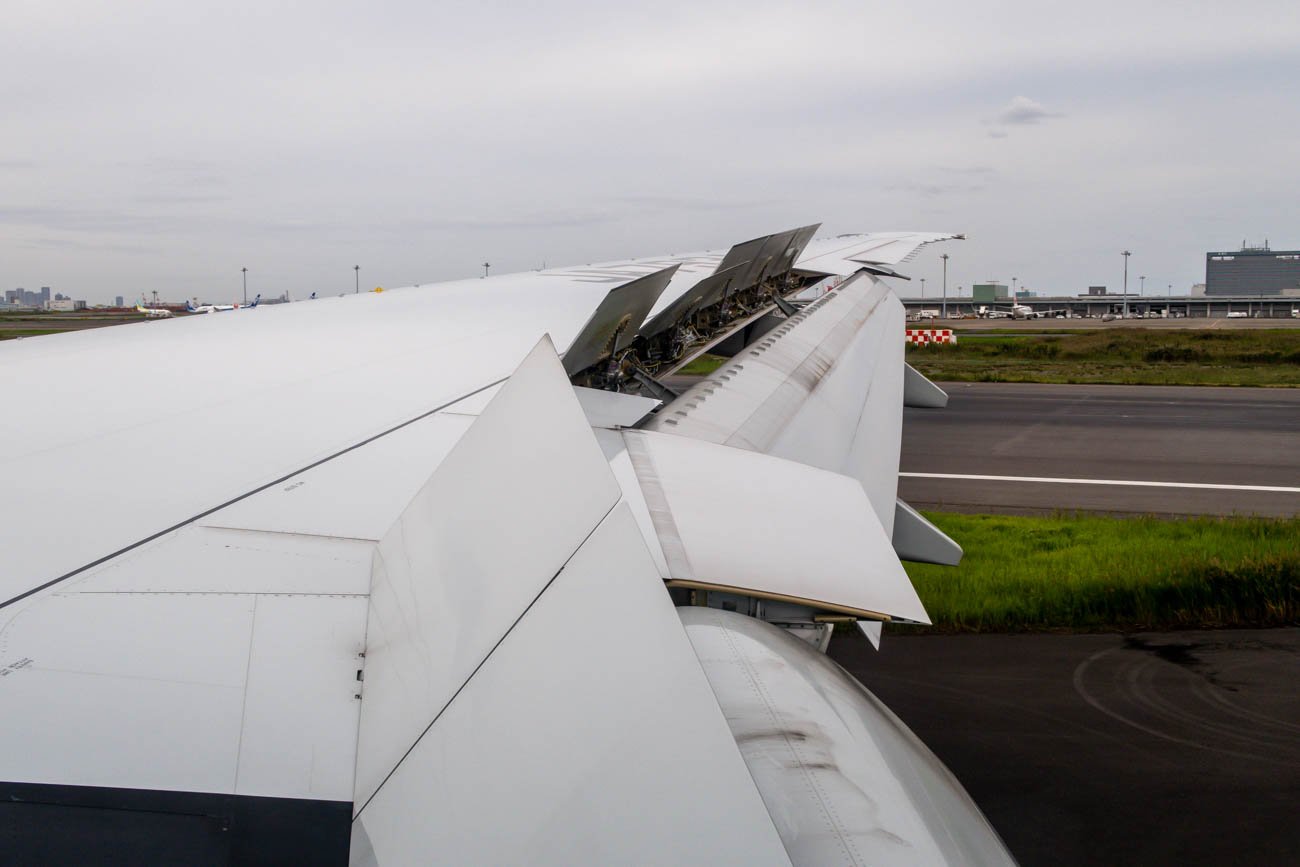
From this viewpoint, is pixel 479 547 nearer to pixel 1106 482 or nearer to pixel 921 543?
pixel 921 543

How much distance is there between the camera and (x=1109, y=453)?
18.1 meters

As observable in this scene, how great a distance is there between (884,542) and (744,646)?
717mm

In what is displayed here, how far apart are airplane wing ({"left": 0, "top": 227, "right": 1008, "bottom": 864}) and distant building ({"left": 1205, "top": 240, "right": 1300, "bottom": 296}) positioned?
183823mm

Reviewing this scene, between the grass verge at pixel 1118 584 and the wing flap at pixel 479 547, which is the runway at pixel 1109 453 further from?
the wing flap at pixel 479 547

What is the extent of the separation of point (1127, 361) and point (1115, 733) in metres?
34.8

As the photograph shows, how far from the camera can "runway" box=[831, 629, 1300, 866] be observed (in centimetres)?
541

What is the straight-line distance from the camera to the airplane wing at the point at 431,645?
5.56ft

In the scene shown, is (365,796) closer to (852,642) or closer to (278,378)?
(278,378)

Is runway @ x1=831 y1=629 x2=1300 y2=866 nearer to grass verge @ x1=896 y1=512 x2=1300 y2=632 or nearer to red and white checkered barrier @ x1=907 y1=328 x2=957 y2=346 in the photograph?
grass verge @ x1=896 y1=512 x2=1300 y2=632

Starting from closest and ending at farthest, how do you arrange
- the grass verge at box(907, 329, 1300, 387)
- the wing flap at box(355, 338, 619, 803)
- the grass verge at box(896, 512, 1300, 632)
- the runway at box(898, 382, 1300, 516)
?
the wing flap at box(355, 338, 619, 803) → the grass verge at box(896, 512, 1300, 632) → the runway at box(898, 382, 1300, 516) → the grass verge at box(907, 329, 1300, 387)

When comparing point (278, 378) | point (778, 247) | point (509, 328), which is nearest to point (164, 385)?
point (278, 378)

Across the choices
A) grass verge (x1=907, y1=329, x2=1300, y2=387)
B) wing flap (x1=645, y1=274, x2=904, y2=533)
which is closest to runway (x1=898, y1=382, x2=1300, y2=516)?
grass verge (x1=907, y1=329, x2=1300, y2=387)

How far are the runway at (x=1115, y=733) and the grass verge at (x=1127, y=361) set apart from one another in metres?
22.7

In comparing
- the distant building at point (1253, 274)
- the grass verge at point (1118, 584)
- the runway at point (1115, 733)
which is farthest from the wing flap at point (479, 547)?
the distant building at point (1253, 274)
